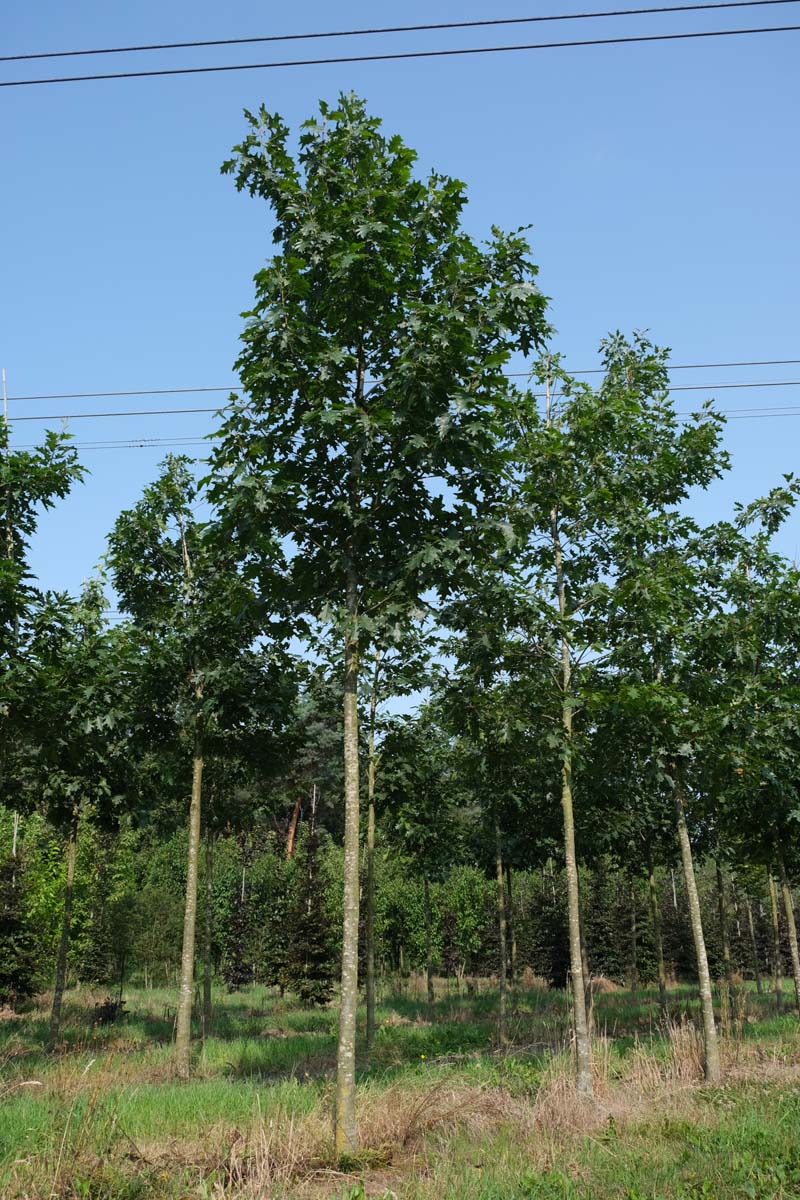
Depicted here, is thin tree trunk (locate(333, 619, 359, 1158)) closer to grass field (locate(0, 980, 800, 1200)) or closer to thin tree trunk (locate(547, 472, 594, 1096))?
grass field (locate(0, 980, 800, 1200))

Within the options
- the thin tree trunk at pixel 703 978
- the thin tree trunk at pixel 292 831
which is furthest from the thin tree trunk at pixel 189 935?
the thin tree trunk at pixel 292 831

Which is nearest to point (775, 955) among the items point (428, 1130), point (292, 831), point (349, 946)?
point (428, 1130)

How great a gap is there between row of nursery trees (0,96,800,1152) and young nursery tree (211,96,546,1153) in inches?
1.2

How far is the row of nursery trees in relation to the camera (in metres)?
7.86

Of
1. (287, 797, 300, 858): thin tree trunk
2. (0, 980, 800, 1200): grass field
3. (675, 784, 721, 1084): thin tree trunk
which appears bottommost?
(0, 980, 800, 1200): grass field

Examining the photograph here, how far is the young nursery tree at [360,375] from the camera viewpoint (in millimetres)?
7625

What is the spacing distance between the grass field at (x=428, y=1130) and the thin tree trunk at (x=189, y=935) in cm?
48

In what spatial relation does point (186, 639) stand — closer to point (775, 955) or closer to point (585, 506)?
point (585, 506)

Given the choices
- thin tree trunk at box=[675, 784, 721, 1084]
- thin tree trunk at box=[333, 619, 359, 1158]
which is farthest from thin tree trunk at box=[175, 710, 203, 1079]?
thin tree trunk at box=[675, 784, 721, 1084]

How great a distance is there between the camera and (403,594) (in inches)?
316

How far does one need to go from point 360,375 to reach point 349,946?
5271mm

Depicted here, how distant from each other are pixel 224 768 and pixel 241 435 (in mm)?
8312

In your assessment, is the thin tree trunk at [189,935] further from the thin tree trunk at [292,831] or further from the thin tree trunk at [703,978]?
the thin tree trunk at [292,831]

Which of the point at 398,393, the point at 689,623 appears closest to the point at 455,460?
the point at 398,393
